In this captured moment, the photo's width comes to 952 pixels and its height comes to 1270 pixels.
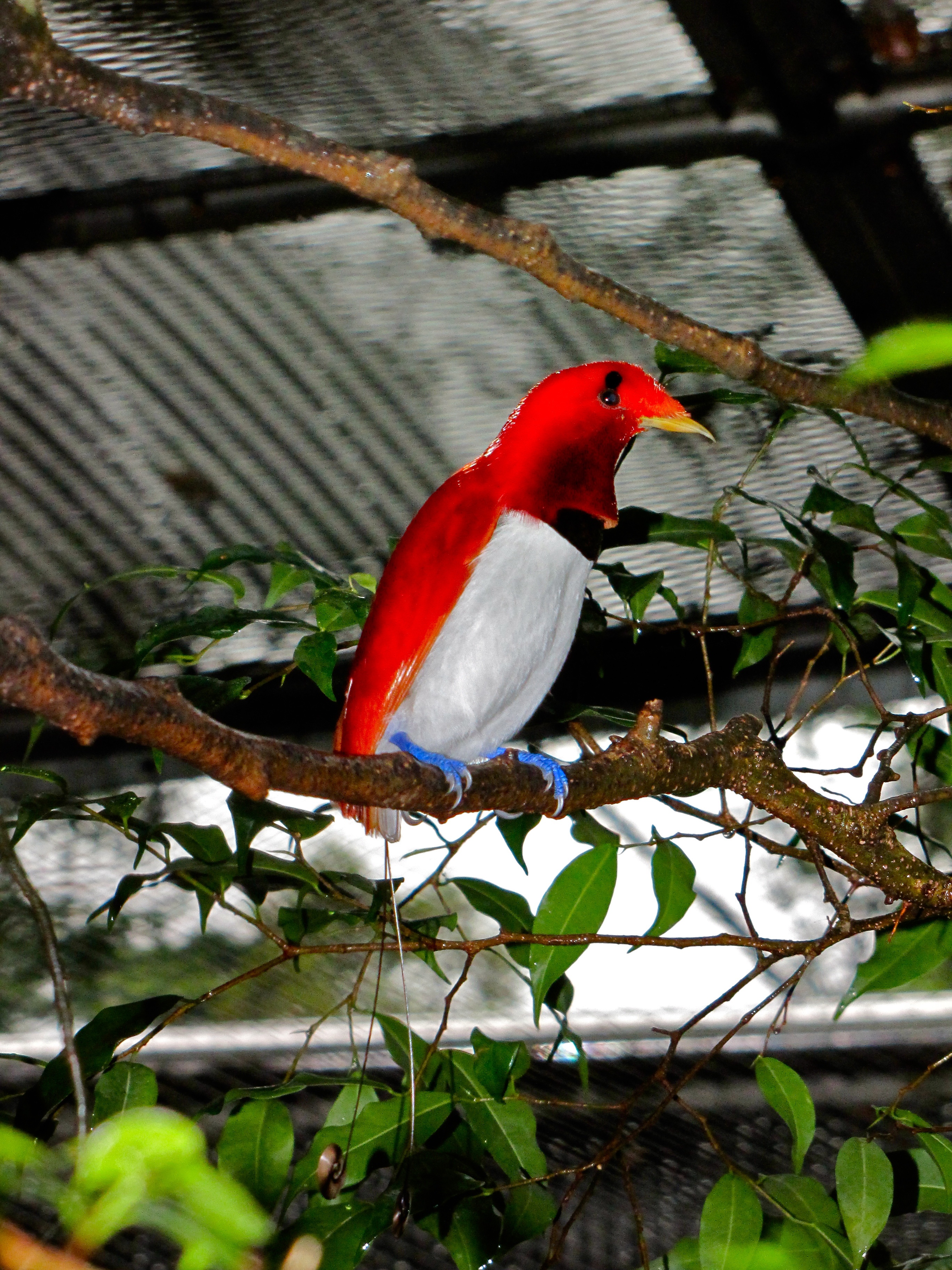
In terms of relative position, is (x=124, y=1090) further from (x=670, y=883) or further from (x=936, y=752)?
(x=936, y=752)

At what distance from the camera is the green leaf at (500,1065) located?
3.82 ft

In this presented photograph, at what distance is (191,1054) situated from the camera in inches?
70.9

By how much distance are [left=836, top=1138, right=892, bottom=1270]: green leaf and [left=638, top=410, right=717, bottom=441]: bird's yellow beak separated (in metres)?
0.67

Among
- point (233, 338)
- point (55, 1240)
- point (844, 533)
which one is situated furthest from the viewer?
point (844, 533)

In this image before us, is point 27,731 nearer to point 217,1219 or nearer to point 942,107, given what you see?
point 942,107

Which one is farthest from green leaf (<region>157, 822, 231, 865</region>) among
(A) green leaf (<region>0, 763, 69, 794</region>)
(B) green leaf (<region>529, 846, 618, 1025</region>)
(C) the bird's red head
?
(C) the bird's red head

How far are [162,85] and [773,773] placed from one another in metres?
0.71

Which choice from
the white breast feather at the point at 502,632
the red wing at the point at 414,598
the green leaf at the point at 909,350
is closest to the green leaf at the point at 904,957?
the white breast feather at the point at 502,632

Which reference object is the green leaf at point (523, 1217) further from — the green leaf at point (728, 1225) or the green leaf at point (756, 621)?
the green leaf at point (756, 621)

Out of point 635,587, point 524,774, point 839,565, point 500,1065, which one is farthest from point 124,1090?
point 839,565

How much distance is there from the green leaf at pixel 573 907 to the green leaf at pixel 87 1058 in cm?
34

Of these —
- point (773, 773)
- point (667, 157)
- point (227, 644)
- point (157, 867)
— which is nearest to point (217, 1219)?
point (773, 773)

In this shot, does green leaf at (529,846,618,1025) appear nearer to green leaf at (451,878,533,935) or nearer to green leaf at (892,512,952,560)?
green leaf at (451,878,533,935)

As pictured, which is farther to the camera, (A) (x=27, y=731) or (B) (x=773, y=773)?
(A) (x=27, y=731)
